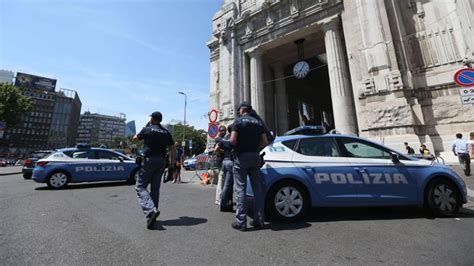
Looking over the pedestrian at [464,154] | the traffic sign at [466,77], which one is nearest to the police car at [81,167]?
the traffic sign at [466,77]

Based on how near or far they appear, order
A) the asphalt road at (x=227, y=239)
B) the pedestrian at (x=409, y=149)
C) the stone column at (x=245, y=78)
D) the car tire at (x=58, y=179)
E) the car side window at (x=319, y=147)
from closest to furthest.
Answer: the asphalt road at (x=227, y=239) < the car side window at (x=319, y=147) < the car tire at (x=58, y=179) < the pedestrian at (x=409, y=149) < the stone column at (x=245, y=78)

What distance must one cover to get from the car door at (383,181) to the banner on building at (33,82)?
109 metres

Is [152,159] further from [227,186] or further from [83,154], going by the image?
[83,154]

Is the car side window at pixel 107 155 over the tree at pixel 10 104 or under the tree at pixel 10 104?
under

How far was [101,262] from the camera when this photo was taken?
89.7 inches

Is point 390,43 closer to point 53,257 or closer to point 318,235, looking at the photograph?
point 318,235

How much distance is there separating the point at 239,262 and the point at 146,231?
5.78ft

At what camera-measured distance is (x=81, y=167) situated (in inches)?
322

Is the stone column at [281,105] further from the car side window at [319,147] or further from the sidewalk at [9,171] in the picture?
the sidewalk at [9,171]

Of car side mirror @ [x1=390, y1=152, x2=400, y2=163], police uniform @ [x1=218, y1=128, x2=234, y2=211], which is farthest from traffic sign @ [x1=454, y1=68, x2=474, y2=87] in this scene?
police uniform @ [x1=218, y1=128, x2=234, y2=211]

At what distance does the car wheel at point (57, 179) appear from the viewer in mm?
7718

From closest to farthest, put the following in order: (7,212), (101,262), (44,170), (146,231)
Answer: (101,262)
(146,231)
(7,212)
(44,170)

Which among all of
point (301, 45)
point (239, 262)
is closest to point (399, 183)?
point (239, 262)

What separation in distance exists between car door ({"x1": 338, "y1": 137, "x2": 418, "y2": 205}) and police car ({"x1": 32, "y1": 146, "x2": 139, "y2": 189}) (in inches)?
342
